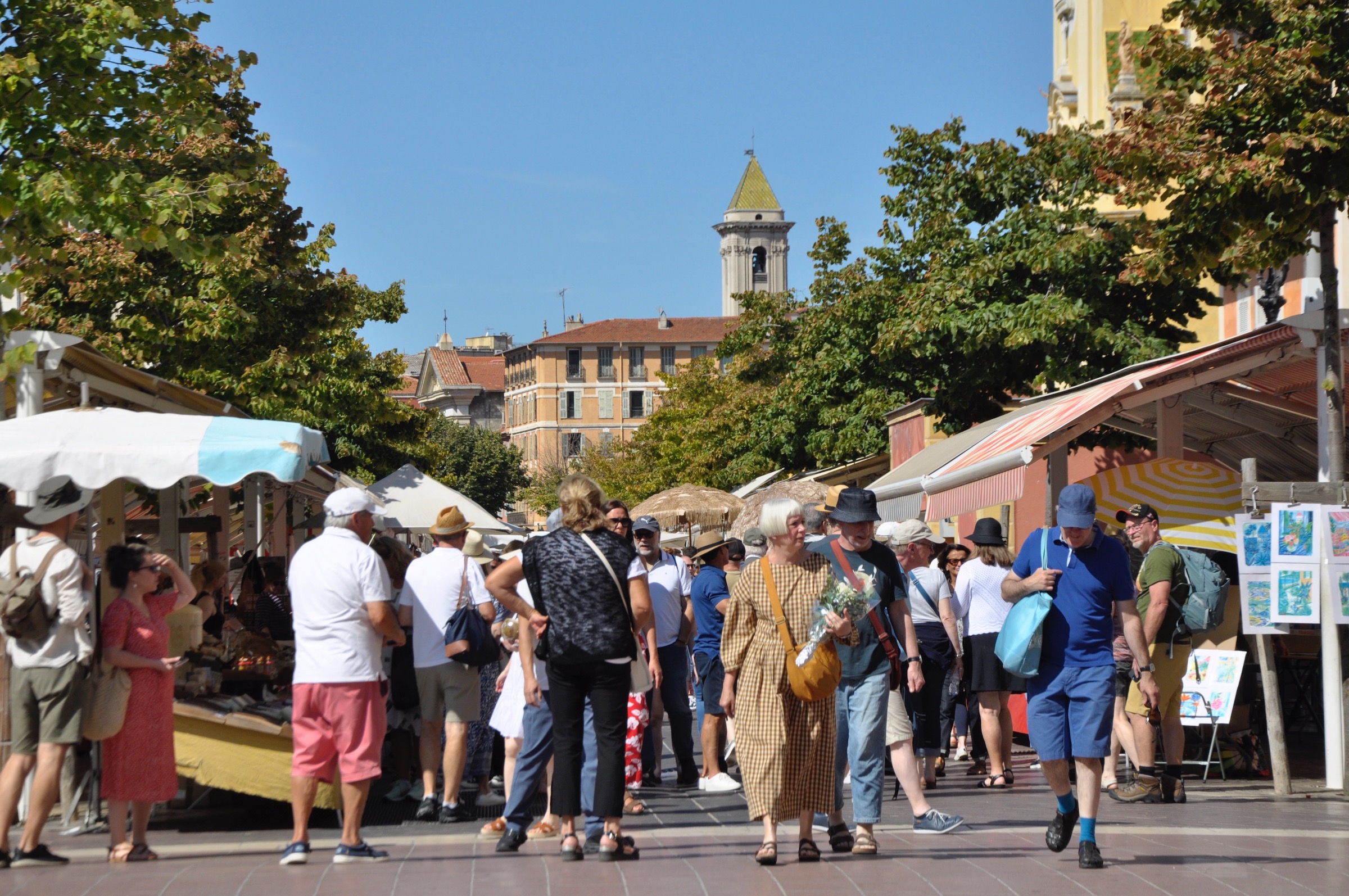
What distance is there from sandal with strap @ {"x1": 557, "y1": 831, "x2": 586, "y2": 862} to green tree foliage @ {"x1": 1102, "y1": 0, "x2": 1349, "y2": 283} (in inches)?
247

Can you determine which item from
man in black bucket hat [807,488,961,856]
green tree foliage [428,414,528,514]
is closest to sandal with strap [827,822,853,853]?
man in black bucket hat [807,488,961,856]

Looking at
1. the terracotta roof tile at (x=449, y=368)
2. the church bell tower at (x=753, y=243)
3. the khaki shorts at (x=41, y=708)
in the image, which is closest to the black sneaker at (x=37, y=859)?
the khaki shorts at (x=41, y=708)

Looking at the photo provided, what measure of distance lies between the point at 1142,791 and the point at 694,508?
17.7 meters

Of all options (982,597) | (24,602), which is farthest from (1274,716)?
(24,602)

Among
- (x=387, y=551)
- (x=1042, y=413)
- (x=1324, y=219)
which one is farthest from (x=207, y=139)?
(x=1324, y=219)

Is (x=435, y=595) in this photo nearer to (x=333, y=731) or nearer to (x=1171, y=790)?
(x=333, y=731)

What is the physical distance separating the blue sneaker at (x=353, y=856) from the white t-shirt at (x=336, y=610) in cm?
82

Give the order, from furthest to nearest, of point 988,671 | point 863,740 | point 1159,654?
point 988,671 → point 1159,654 → point 863,740

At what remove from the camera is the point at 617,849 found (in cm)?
796

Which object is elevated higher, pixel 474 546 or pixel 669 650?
pixel 474 546

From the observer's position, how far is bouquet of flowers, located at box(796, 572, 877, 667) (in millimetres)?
7746

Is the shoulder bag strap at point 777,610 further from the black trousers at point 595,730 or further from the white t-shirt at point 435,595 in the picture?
the white t-shirt at point 435,595

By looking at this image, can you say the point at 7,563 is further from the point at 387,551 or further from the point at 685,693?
the point at 685,693

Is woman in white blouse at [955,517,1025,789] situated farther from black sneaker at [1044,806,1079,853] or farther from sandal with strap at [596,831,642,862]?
sandal with strap at [596,831,642,862]
